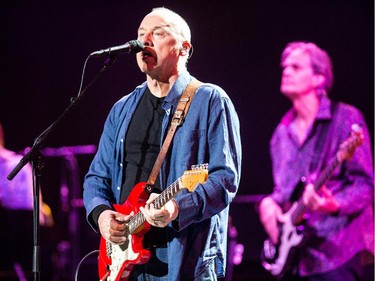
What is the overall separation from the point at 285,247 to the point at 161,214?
272cm

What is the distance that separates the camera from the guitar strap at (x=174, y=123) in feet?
9.88

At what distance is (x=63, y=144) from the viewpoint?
6938mm

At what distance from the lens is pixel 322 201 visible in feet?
16.5

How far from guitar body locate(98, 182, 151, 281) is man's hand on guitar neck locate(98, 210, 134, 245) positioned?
0.03 metres

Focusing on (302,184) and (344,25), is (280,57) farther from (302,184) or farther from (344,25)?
(302,184)

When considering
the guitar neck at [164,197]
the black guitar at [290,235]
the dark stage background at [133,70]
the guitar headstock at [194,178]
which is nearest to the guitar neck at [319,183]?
the black guitar at [290,235]

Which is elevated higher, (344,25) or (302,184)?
(344,25)

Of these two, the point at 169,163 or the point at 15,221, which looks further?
the point at 15,221

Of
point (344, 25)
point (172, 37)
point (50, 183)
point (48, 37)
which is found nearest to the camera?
point (172, 37)

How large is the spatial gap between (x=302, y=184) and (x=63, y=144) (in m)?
2.79

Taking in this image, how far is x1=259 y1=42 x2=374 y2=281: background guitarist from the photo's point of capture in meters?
5.02

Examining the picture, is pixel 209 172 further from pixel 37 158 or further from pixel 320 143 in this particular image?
pixel 320 143

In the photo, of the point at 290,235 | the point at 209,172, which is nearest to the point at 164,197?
the point at 209,172

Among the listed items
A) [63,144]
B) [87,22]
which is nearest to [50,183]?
[63,144]
